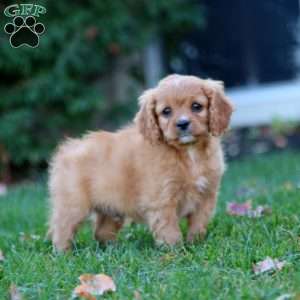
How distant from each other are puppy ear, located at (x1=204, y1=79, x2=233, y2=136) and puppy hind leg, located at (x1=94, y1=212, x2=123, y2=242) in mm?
1129

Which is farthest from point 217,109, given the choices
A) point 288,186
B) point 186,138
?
point 288,186

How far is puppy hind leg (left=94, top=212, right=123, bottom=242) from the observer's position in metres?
5.40

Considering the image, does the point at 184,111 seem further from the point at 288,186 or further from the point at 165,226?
the point at 288,186

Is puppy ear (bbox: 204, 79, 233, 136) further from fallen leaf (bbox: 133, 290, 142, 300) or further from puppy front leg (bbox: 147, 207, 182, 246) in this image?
fallen leaf (bbox: 133, 290, 142, 300)

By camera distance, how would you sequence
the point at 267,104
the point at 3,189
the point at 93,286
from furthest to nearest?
the point at 267,104 < the point at 3,189 < the point at 93,286

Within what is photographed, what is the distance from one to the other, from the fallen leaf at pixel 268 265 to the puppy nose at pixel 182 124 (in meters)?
1.01

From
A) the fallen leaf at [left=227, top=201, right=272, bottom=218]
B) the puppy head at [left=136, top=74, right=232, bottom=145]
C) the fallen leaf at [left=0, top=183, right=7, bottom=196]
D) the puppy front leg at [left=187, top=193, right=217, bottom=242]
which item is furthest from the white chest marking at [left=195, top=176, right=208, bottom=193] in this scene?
the fallen leaf at [left=0, top=183, right=7, bottom=196]

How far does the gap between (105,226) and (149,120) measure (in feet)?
3.34

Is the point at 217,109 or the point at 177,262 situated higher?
the point at 217,109

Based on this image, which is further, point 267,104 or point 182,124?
point 267,104

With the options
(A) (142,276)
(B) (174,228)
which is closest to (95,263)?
(A) (142,276)

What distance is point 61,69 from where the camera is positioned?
386 inches

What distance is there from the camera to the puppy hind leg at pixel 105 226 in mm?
5398

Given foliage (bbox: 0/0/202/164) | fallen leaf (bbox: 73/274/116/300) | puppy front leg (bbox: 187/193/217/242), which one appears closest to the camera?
fallen leaf (bbox: 73/274/116/300)
